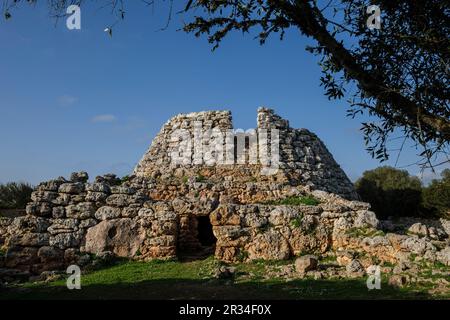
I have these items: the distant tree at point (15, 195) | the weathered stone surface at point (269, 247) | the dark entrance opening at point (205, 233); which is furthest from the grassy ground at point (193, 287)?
the distant tree at point (15, 195)

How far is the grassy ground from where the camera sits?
8039 mm

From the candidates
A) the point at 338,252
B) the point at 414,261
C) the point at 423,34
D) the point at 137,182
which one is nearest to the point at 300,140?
the point at 137,182

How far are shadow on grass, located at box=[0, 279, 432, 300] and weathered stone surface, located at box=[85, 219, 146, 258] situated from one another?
2223mm

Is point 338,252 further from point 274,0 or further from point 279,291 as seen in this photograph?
Result: point 274,0

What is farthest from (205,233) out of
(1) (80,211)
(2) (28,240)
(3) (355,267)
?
(3) (355,267)

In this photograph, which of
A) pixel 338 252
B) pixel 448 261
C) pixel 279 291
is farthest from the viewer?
pixel 338 252

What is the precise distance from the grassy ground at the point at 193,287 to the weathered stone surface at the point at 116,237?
0.80m

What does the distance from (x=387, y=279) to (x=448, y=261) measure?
6.40 feet

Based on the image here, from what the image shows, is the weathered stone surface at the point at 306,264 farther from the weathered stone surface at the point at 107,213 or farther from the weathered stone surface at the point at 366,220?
the weathered stone surface at the point at 107,213

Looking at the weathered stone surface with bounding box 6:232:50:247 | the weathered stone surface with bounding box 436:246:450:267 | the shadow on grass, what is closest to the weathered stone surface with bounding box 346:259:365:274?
the shadow on grass

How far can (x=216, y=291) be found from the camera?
28.2 feet

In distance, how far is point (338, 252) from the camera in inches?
455

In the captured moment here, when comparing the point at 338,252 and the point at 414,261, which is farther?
the point at 338,252

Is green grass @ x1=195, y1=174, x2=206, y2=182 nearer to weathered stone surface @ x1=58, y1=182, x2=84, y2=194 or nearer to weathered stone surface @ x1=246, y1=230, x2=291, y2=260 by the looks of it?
weathered stone surface @ x1=58, y1=182, x2=84, y2=194
